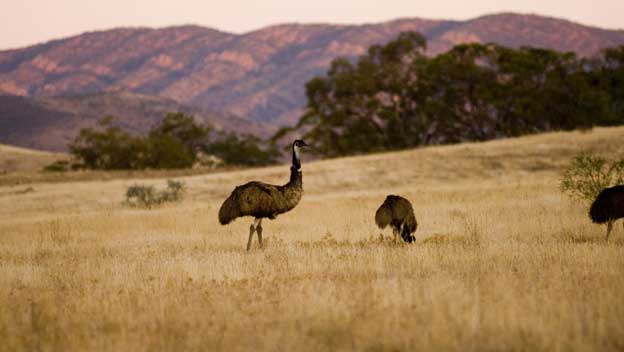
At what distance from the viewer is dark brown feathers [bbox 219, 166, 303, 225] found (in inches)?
522

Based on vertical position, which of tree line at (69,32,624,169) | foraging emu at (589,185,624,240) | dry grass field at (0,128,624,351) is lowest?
dry grass field at (0,128,624,351)

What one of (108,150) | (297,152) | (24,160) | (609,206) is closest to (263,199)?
(297,152)

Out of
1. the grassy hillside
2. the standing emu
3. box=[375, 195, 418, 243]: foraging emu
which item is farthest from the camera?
the grassy hillside

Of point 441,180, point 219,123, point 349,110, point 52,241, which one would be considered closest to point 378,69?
point 349,110

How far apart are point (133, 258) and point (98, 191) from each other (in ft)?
86.8

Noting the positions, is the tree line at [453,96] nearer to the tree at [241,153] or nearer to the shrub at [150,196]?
the tree at [241,153]

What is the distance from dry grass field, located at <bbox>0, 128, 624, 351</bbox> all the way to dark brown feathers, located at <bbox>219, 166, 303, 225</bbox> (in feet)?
2.69

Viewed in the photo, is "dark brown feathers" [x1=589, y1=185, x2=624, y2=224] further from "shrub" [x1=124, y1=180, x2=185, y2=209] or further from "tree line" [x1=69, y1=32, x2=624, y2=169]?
"tree line" [x1=69, y1=32, x2=624, y2=169]

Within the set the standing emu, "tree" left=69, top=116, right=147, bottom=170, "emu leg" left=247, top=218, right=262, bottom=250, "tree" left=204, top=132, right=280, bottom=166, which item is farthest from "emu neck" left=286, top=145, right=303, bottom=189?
"tree" left=204, top=132, right=280, bottom=166

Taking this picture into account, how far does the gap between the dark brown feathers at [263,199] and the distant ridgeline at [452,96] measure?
46.8 metres

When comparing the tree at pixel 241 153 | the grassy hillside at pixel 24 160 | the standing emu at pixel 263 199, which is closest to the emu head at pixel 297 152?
the standing emu at pixel 263 199

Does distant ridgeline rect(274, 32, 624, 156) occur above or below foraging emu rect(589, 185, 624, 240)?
above

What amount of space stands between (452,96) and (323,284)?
5364 cm

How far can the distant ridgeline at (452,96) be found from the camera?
5950cm
